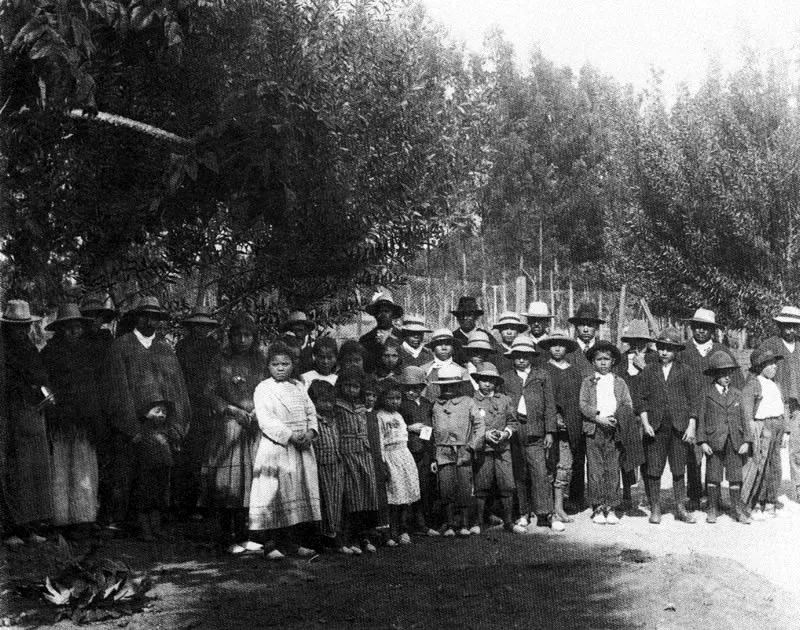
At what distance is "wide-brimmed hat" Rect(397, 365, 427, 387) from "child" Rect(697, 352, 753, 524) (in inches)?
109

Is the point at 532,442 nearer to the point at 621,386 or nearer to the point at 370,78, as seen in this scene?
the point at 621,386

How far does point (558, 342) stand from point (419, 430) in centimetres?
192

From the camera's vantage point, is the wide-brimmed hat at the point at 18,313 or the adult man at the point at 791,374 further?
the adult man at the point at 791,374

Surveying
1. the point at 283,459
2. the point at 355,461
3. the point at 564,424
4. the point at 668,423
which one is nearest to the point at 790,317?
the point at 668,423

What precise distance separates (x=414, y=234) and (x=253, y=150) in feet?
11.7

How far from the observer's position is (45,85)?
4816mm

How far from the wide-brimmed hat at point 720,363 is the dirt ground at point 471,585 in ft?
5.75

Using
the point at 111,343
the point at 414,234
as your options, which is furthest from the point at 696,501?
the point at 111,343

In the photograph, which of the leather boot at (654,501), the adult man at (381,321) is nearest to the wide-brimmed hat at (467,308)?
the adult man at (381,321)

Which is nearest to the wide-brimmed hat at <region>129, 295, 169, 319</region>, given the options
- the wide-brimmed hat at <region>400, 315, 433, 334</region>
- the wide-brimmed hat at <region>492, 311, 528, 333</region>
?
the wide-brimmed hat at <region>400, 315, 433, 334</region>

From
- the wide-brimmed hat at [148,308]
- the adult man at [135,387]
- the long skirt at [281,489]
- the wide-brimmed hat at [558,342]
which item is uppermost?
the wide-brimmed hat at [148,308]

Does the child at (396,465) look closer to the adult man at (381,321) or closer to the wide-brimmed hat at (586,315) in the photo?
the adult man at (381,321)

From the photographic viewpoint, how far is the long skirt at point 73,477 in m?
6.92

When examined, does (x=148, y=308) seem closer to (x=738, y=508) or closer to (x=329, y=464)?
(x=329, y=464)
